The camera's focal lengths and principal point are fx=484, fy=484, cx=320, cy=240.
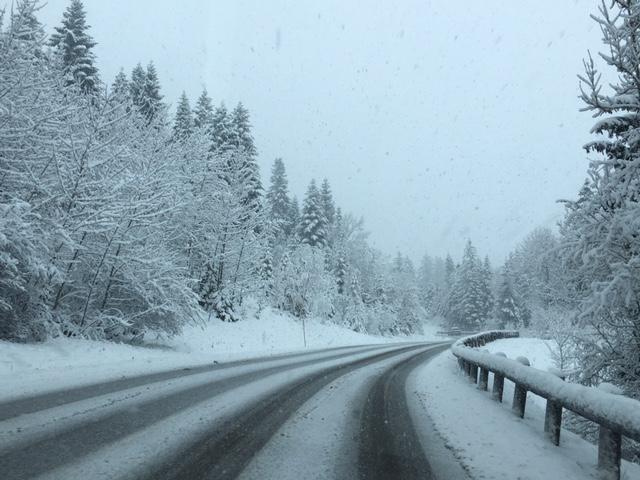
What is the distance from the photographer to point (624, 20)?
668cm

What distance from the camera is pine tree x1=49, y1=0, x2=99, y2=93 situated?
30.8 m

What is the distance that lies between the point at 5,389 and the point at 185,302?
8.23 meters

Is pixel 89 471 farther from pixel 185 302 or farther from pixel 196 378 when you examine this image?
pixel 185 302

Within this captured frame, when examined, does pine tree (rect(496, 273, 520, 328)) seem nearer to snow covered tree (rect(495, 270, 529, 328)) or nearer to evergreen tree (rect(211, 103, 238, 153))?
snow covered tree (rect(495, 270, 529, 328))

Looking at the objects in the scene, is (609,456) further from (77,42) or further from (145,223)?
(77,42)

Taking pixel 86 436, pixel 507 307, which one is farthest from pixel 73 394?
pixel 507 307

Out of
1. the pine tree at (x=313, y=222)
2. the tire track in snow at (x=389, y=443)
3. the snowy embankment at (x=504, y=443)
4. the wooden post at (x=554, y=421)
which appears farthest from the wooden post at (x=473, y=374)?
Answer: the pine tree at (x=313, y=222)

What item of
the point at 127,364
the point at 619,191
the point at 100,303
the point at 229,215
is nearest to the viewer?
the point at 619,191

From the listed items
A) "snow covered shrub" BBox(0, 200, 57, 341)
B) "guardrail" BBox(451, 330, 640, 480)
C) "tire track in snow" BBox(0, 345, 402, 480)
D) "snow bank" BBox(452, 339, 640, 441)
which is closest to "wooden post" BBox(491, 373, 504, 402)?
"guardrail" BBox(451, 330, 640, 480)

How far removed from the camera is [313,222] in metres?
46.5

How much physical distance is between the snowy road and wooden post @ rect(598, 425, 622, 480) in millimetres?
1367

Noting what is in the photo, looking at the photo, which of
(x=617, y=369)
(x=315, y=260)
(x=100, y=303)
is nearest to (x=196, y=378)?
(x=100, y=303)

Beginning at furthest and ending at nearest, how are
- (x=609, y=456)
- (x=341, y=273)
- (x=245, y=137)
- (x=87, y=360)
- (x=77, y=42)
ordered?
(x=341, y=273), (x=245, y=137), (x=77, y=42), (x=87, y=360), (x=609, y=456)

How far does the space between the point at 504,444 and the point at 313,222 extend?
41424mm
